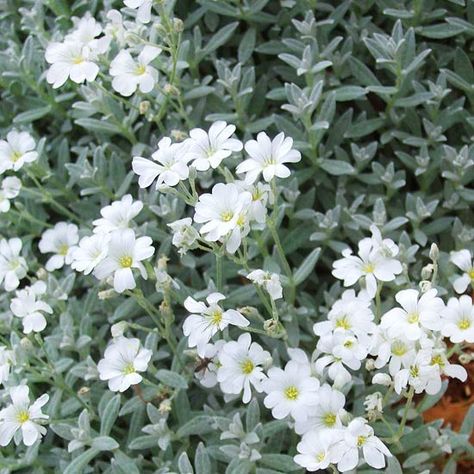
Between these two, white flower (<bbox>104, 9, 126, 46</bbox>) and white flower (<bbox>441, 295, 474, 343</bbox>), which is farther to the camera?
white flower (<bbox>104, 9, 126, 46</bbox>)

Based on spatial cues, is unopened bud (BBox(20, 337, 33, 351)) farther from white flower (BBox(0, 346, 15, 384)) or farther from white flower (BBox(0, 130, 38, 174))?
white flower (BBox(0, 130, 38, 174))

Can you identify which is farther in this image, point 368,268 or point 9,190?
point 9,190

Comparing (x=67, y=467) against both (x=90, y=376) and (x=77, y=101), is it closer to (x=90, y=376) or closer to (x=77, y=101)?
(x=90, y=376)

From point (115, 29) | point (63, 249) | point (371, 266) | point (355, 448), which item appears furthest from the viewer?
point (63, 249)

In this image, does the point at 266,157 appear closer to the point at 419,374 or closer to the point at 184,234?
the point at 184,234

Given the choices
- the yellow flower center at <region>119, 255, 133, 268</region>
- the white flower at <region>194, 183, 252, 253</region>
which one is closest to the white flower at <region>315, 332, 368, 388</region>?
the white flower at <region>194, 183, 252, 253</region>

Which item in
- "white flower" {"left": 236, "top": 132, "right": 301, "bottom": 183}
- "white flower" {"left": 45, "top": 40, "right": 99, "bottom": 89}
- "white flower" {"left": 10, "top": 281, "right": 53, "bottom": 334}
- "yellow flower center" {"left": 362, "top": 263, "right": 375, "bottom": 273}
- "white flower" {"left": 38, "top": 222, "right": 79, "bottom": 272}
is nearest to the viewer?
"white flower" {"left": 236, "top": 132, "right": 301, "bottom": 183}

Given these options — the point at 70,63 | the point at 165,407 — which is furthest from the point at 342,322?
the point at 70,63
